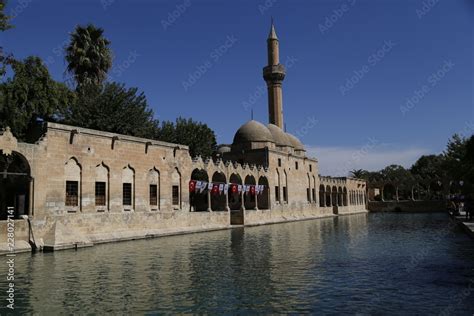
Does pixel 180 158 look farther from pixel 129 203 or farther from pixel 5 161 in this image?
pixel 5 161

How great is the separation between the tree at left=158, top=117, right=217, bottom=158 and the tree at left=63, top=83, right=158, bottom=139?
5302 millimetres

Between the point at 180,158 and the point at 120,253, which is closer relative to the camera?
the point at 120,253

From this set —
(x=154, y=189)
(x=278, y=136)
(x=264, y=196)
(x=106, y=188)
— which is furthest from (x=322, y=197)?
(x=106, y=188)

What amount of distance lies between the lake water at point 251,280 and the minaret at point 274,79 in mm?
33002

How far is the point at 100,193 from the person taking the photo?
852 inches

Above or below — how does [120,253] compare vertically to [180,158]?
below

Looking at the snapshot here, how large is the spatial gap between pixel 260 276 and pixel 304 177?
36329 millimetres

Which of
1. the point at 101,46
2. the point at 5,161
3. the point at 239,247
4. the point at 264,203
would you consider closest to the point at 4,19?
the point at 5,161

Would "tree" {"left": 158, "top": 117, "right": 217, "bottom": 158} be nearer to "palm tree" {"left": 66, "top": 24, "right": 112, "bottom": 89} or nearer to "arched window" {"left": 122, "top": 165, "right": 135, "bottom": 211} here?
"palm tree" {"left": 66, "top": 24, "right": 112, "bottom": 89}

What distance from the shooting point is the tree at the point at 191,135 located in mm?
37200

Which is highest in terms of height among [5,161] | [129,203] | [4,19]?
[4,19]

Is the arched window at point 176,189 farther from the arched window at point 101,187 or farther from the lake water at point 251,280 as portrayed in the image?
the lake water at point 251,280

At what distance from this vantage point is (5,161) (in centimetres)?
2167

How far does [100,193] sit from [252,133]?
22.8m
